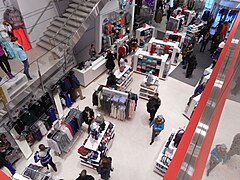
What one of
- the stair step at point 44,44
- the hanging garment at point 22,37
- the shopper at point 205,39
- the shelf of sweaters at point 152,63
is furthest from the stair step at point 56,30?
the shopper at point 205,39

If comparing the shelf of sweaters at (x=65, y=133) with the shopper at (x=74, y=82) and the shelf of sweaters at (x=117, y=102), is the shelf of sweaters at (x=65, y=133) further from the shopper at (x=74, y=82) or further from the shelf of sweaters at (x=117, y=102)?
the shopper at (x=74, y=82)

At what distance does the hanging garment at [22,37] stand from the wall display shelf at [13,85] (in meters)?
2.91

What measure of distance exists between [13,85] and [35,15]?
407cm

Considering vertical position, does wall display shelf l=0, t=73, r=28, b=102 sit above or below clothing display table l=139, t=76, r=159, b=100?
above

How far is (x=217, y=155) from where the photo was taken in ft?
11.1

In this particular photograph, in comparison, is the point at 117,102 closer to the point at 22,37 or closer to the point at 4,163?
the point at 4,163

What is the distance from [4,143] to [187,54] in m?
8.73

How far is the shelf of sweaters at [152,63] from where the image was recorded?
31.5ft

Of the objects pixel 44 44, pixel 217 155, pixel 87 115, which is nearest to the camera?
pixel 217 155

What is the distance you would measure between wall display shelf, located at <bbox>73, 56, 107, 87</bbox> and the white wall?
2.41 meters

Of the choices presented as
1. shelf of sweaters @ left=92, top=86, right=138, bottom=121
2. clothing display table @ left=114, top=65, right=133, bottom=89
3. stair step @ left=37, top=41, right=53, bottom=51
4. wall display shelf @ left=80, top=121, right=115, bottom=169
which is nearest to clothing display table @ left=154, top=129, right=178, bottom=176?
wall display shelf @ left=80, top=121, right=115, bottom=169

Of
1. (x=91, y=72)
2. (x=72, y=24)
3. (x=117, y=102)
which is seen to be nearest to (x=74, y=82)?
(x=91, y=72)

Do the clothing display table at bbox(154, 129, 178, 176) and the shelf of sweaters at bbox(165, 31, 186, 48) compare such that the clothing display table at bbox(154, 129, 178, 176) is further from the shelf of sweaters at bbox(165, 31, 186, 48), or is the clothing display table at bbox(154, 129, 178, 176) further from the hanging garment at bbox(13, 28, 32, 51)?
the hanging garment at bbox(13, 28, 32, 51)

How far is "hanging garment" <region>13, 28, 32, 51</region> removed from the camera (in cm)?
868
